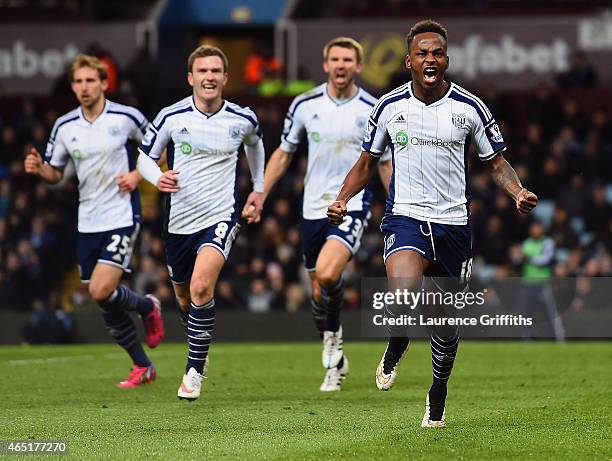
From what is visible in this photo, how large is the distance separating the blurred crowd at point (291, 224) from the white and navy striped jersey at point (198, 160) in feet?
32.2

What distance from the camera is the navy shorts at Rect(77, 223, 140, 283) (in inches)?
459

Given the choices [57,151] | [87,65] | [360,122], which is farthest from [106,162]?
[360,122]

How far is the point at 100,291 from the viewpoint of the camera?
11.4 m

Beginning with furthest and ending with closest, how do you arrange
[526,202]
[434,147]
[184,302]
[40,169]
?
1. [40,169]
2. [184,302]
3. [434,147]
4. [526,202]

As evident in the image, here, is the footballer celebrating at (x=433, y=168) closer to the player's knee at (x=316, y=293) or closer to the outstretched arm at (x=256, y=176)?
the outstretched arm at (x=256, y=176)

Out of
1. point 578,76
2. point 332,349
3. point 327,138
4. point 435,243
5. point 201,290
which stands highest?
point 578,76

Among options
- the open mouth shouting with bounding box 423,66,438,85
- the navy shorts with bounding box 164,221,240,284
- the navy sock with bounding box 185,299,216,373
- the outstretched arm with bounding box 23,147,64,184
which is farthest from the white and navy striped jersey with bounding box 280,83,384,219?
the open mouth shouting with bounding box 423,66,438,85

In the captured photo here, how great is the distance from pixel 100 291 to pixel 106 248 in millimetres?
440

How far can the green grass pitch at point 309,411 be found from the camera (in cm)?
751

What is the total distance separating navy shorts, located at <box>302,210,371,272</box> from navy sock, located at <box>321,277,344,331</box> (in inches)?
13.1

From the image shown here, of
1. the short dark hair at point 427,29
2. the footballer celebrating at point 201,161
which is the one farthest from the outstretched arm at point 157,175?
the short dark hair at point 427,29

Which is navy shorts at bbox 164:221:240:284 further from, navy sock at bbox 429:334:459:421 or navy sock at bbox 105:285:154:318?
navy sock at bbox 429:334:459:421

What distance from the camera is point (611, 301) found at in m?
19.4

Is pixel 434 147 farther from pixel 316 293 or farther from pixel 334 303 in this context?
pixel 316 293
